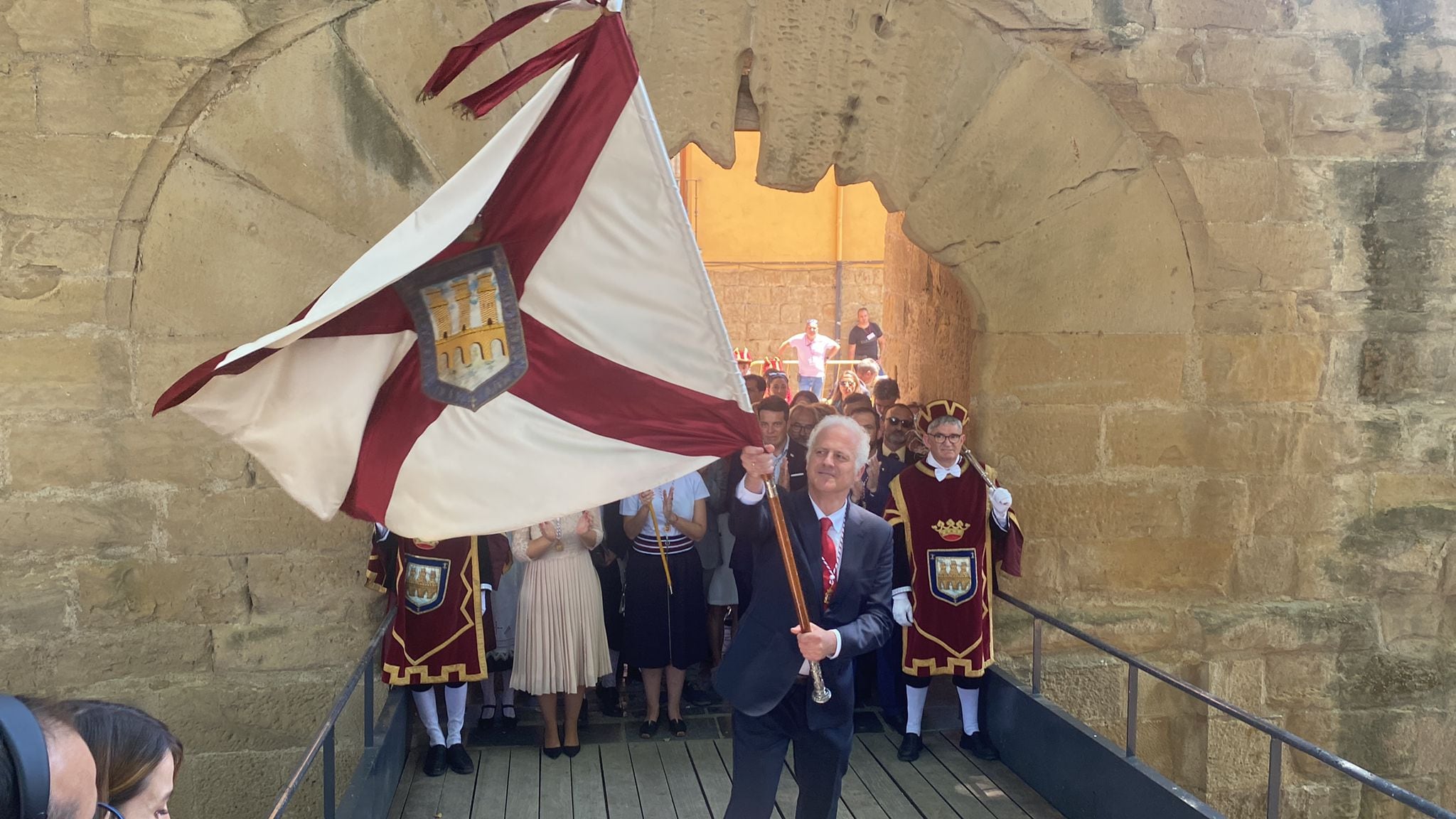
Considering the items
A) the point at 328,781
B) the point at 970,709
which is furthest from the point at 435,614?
the point at 970,709

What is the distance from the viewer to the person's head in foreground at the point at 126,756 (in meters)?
1.33

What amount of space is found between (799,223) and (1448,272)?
14.3 m

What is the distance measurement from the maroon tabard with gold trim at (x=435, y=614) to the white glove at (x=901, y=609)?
1837 millimetres

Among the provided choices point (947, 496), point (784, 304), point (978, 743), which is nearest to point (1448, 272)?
point (947, 496)

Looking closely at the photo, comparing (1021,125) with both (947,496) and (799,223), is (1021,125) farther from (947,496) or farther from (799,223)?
(799,223)

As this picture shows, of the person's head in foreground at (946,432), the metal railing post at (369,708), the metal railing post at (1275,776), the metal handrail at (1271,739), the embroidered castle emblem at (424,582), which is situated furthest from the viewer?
the person's head in foreground at (946,432)

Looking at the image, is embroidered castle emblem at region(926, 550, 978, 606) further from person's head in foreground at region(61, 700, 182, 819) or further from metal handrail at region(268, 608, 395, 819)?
person's head in foreground at region(61, 700, 182, 819)

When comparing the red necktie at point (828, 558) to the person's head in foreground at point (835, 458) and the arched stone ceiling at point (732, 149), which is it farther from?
the arched stone ceiling at point (732, 149)

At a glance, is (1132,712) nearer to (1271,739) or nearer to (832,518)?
(1271,739)

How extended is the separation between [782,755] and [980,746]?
6.09 feet

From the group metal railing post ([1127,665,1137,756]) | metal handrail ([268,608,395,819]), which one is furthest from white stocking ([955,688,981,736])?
metal handrail ([268,608,395,819])

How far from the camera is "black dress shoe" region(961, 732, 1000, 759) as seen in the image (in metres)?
4.66

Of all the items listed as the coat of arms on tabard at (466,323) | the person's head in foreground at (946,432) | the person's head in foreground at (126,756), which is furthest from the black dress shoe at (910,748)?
the person's head in foreground at (126,756)

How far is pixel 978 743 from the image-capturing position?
471 cm
